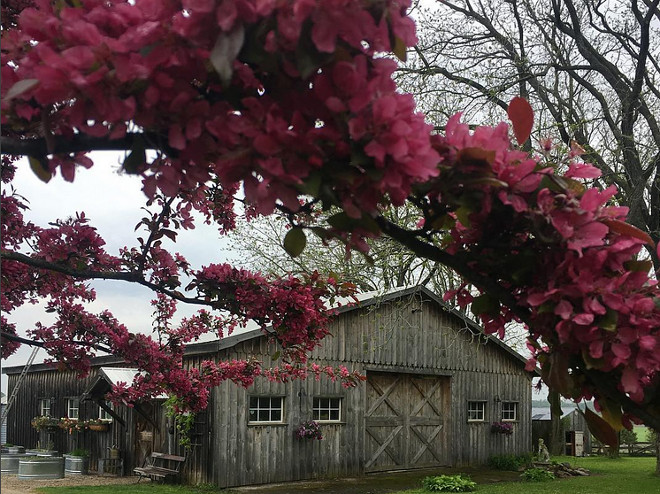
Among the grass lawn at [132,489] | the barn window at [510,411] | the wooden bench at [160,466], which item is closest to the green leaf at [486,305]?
the grass lawn at [132,489]

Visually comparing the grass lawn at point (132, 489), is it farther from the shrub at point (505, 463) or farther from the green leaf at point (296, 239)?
the green leaf at point (296, 239)

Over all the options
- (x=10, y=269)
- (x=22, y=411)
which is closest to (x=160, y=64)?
(x=10, y=269)

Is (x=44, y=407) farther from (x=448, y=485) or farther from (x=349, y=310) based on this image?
(x=448, y=485)

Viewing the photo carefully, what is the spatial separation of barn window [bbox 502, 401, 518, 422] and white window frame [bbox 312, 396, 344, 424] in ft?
19.9

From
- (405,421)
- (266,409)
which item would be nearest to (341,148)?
(266,409)

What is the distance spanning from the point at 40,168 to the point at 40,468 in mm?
15055

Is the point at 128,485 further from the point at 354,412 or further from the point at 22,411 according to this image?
the point at 22,411

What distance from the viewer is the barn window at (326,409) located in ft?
48.8

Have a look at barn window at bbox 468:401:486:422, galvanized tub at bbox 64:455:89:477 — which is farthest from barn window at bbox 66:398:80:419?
barn window at bbox 468:401:486:422

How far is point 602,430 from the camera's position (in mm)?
2051

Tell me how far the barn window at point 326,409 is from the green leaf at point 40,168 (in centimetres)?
1351

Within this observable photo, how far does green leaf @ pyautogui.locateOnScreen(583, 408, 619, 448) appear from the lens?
6.72 ft

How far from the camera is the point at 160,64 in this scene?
1.51 meters

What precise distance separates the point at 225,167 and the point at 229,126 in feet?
0.29
